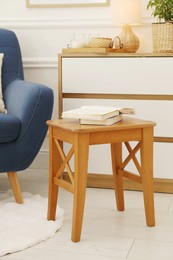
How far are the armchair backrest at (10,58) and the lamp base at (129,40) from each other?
0.65 meters

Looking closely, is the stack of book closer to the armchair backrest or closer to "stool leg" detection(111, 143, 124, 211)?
"stool leg" detection(111, 143, 124, 211)

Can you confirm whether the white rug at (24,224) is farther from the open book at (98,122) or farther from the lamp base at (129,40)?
the lamp base at (129,40)

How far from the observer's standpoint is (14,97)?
2.87 meters

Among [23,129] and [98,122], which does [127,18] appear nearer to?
[23,129]

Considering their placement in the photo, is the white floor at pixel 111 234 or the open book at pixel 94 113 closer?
the white floor at pixel 111 234

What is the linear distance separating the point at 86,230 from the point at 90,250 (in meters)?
0.24

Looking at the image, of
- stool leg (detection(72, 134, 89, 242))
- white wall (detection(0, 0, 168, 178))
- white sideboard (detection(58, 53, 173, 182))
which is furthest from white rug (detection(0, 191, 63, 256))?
white wall (detection(0, 0, 168, 178))

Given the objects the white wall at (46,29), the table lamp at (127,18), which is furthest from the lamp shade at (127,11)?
the white wall at (46,29)

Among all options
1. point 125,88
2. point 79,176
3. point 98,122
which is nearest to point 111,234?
point 79,176

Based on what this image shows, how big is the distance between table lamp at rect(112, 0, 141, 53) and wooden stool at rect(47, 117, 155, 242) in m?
0.86

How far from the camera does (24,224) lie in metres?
2.29

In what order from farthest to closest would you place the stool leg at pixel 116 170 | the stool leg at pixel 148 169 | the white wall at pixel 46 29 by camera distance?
1. the white wall at pixel 46 29
2. the stool leg at pixel 116 170
3. the stool leg at pixel 148 169

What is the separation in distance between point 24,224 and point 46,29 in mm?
1689

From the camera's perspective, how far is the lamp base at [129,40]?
311cm
